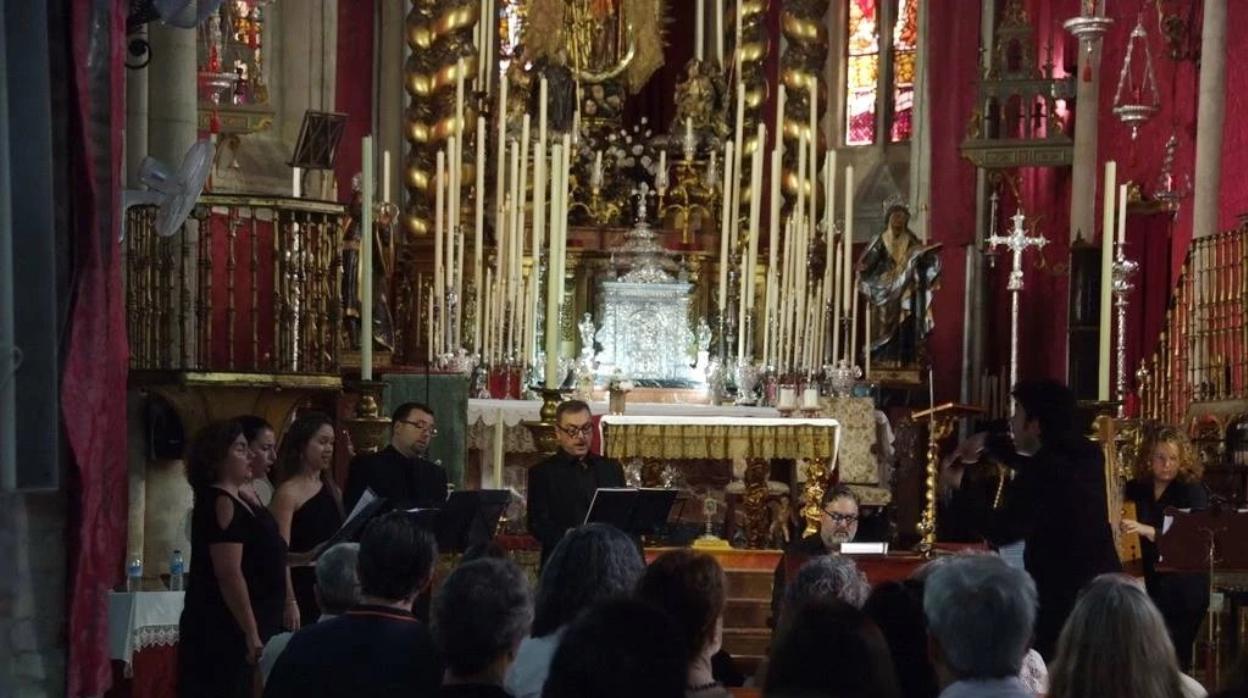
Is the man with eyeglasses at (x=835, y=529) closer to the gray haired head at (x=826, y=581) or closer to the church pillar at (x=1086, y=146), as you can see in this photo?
the gray haired head at (x=826, y=581)

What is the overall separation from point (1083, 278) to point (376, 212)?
17.4 ft

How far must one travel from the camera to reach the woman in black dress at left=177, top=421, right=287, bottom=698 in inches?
306

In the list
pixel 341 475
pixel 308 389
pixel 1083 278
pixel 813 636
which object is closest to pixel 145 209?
pixel 308 389

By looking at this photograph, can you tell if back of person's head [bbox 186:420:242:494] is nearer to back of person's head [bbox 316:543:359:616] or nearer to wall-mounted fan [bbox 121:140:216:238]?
wall-mounted fan [bbox 121:140:216:238]

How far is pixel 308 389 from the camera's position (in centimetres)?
1130

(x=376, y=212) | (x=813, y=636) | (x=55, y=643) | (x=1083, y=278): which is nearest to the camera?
(x=813, y=636)

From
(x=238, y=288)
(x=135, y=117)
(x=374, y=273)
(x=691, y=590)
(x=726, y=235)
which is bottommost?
(x=691, y=590)

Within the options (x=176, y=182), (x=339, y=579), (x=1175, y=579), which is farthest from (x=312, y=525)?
(x=1175, y=579)

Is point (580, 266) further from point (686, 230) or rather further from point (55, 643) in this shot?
point (55, 643)

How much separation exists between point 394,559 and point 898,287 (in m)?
14.7

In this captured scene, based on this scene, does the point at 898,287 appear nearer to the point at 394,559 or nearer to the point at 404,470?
the point at 404,470

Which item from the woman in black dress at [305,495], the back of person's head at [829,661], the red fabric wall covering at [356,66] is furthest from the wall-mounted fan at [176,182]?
the red fabric wall covering at [356,66]

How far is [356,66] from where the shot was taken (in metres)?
22.5

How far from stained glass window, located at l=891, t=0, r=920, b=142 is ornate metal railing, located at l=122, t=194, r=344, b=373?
473 inches
